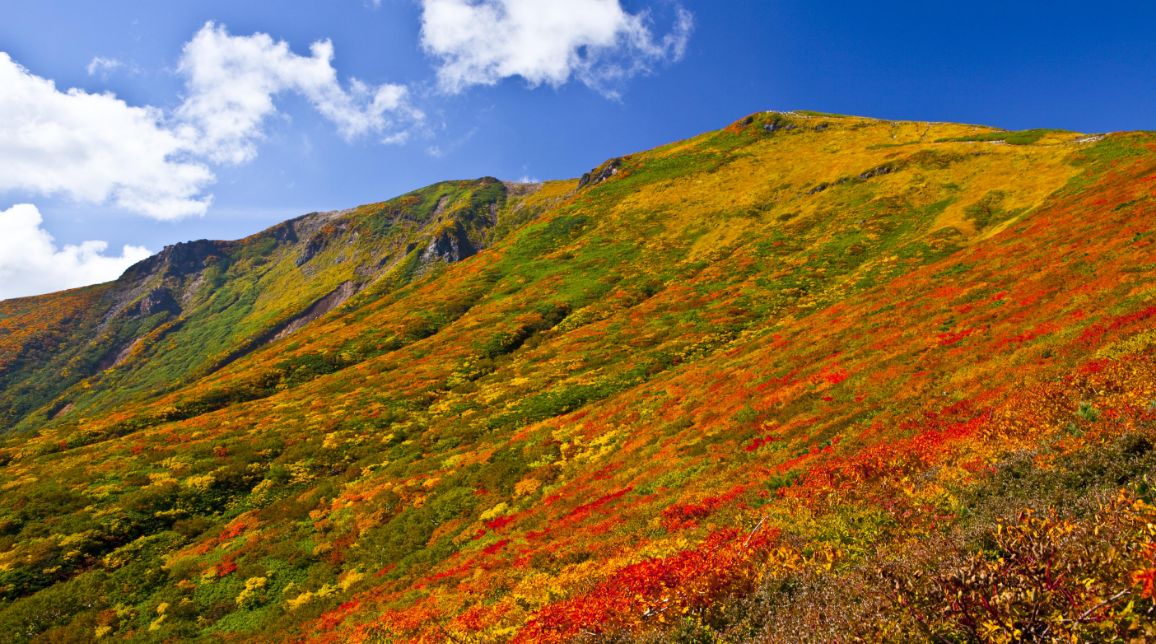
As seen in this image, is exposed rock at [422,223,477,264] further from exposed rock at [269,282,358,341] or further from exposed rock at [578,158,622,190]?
exposed rock at [578,158,622,190]

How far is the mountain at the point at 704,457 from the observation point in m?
10.0

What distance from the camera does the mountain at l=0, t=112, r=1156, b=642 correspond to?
10016 mm

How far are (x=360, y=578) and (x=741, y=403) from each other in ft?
78.3

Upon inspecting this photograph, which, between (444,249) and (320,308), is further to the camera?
(444,249)

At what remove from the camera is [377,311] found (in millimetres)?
110562

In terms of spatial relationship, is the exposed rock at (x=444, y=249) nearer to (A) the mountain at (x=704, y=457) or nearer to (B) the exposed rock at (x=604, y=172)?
(B) the exposed rock at (x=604, y=172)

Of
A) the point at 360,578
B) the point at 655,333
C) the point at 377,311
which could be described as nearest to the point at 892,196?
the point at 655,333

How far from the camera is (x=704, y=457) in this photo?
25.2 metres

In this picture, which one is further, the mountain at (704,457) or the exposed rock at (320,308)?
the exposed rock at (320,308)

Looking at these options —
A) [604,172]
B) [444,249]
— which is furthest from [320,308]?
[604,172]

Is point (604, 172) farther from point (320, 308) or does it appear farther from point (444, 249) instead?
point (320, 308)

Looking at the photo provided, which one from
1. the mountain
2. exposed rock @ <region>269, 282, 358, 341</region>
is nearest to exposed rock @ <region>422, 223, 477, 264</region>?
exposed rock @ <region>269, 282, 358, 341</region>

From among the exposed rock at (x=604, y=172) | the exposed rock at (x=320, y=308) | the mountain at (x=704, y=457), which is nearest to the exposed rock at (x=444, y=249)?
the exposed rock at (x=320, y=308)

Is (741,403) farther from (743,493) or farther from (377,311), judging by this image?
(377,311)
